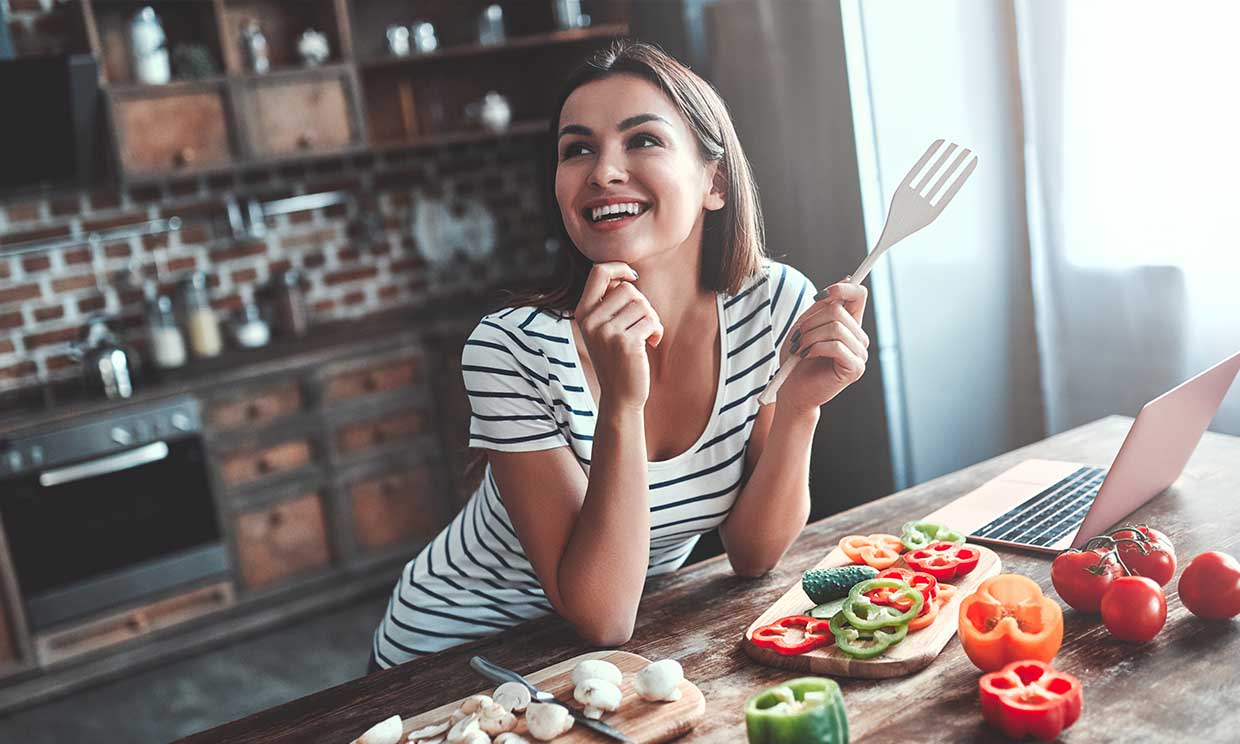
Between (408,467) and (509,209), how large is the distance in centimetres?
128

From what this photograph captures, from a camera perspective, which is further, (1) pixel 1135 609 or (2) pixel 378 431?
(2) pixel 378 431

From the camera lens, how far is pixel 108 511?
10.9 ft

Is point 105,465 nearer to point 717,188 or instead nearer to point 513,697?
point 717,188

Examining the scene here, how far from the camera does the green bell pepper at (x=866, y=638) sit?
45.5 inches

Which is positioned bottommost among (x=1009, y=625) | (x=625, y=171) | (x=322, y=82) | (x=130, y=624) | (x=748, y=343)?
(x=130, y=624)

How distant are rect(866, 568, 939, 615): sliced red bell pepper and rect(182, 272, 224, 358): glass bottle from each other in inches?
120

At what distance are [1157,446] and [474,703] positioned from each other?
94cm

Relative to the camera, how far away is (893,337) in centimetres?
283

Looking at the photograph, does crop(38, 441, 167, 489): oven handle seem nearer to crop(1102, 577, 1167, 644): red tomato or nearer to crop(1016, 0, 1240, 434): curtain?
crop(1016, 0, 1240, 434): curtain

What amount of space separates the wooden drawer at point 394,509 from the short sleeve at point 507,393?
7.94 ft

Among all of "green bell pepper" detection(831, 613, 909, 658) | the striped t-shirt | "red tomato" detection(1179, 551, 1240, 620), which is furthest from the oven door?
"red tomato" detection(1179, 551, 1240, 620)

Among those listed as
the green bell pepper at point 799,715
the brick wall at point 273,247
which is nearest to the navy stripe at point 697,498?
the green bell pepper at point 799,715

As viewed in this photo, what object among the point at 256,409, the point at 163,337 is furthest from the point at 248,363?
the point at 163,337

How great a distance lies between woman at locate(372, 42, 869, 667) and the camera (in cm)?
135
